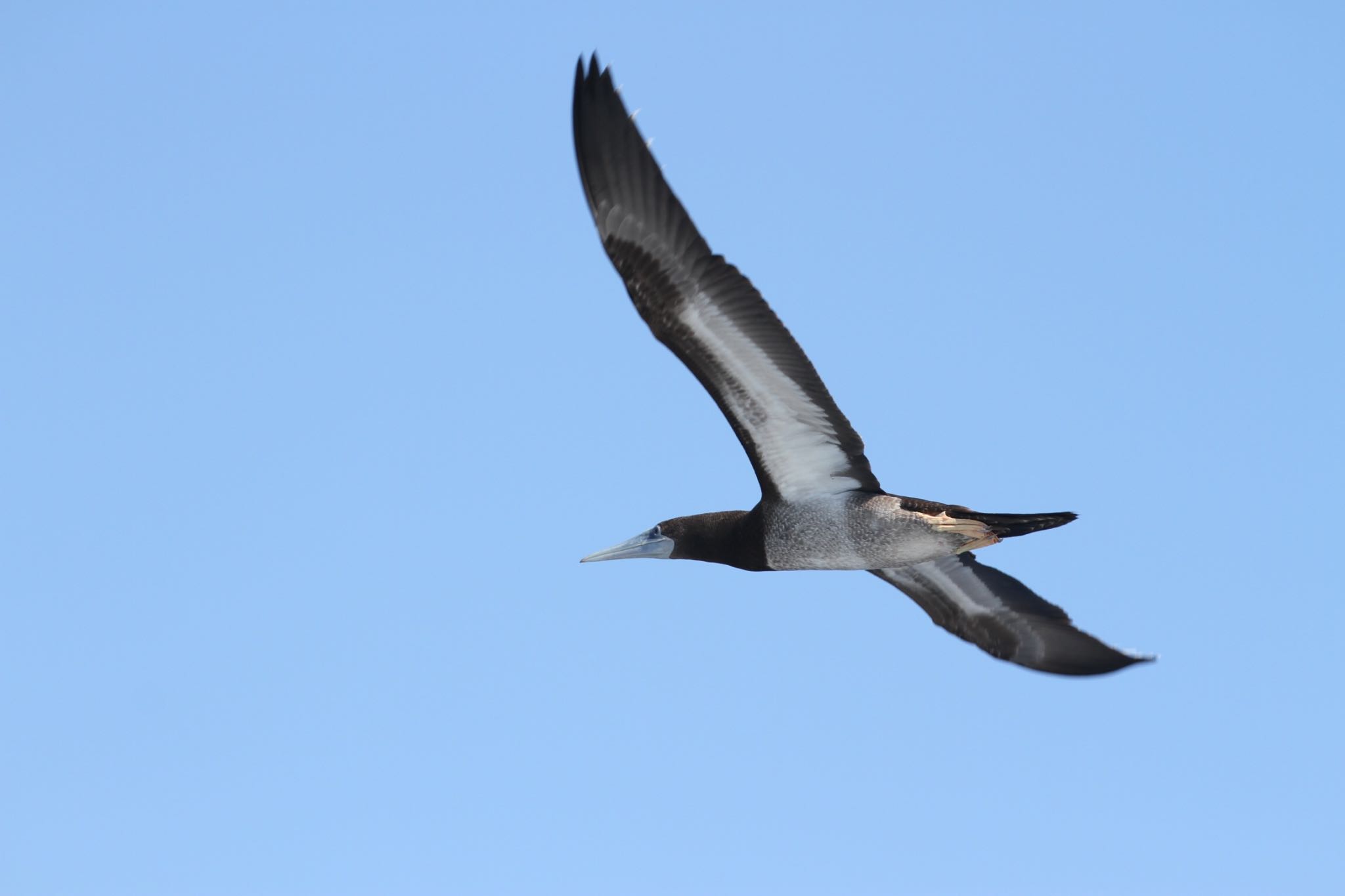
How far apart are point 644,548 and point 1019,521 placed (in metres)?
4.00

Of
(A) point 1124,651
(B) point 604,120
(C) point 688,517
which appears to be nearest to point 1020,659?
(A) point 1124,651

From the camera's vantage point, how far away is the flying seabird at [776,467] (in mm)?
11195

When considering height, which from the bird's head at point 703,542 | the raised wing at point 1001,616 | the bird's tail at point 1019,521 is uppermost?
the bird's head at point 703,542

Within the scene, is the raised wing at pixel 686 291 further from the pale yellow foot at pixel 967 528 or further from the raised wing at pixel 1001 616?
the raised wing at pixel 1001 616

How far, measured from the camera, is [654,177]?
36.3ft

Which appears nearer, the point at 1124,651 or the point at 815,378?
the point at 815,378

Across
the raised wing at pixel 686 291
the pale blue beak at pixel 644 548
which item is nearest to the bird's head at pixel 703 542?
the pale blue beak at pixel 644 548

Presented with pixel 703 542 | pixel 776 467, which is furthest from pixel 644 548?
pixel 776 467

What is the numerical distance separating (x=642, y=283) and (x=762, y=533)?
3080 mm

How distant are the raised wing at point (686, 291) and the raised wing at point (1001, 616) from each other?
2.64m

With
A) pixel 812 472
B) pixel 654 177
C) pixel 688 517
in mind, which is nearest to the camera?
pixel 654 177

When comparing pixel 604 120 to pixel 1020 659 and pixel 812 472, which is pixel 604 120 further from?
pixel 1020 659

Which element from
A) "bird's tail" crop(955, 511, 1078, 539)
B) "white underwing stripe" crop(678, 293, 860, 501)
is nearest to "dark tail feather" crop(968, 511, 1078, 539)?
"bird's tail" crop(955, 511, 1078, 539)

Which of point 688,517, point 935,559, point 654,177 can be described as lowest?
point 935,559
